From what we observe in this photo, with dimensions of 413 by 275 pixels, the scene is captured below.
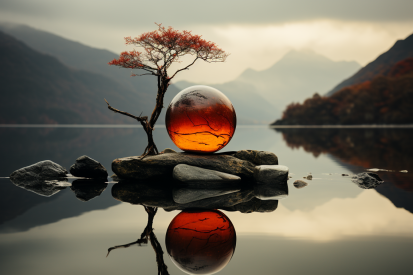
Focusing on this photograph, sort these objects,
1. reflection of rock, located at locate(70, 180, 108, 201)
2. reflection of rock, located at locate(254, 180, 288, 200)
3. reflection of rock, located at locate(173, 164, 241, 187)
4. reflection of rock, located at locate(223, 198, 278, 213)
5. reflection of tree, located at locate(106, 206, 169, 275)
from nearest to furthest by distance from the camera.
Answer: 1. reflection of tree, located at locate(106, 206, 169, 275)
2. reflection of rock, located at locate(223, 198, 278, 213)
3. reflection of rock, located at locate(254, 180, 288, 200)
4. reflection of rock, located at locate(70, 180, 108, 201)
5. reflection of rock, located at locate(173, 164, 241, 187)

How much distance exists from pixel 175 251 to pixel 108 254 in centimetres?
93

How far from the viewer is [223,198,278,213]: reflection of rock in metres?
7.13

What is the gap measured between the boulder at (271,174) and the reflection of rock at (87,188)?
4.97 meters

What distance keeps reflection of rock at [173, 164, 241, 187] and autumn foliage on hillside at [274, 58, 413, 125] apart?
8324 cm

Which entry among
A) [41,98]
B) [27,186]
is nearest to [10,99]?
[41,98]

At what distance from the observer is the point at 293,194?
914cm

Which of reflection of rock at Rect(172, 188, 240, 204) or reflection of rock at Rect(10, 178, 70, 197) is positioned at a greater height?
reflection of rock at Rect(172, 188, 240, 204)

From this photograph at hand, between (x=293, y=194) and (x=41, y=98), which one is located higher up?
(x=293, y=194)

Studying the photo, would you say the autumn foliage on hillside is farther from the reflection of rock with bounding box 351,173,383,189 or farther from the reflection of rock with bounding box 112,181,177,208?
the reflection of rock with bounding box 112,181,177,208

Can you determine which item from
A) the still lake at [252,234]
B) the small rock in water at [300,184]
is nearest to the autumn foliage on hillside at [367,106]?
the small rock in water at [300,184]

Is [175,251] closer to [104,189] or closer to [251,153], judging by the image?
[104,189]

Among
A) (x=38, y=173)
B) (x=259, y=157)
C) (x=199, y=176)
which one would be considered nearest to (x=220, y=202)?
(x=199, y=176)

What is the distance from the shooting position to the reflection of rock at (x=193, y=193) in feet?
27.2

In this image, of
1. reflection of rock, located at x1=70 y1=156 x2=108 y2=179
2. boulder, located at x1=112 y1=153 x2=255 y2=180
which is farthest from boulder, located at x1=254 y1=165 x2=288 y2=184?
reflection of rock, located at x1=70 y1=156 x2=108 y2=179
